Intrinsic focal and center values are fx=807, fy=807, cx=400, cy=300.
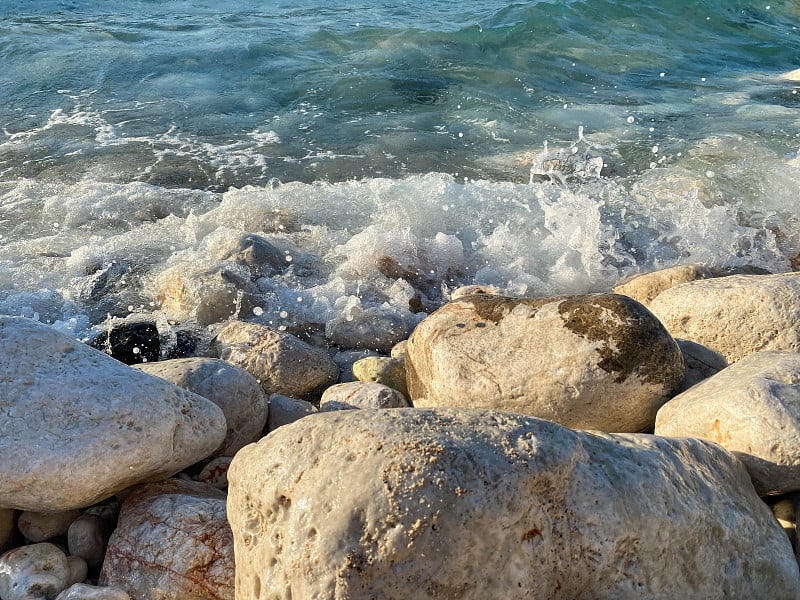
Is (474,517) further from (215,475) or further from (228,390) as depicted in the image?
(228,390)

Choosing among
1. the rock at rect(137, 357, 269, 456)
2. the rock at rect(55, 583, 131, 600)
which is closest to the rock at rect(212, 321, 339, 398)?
the rock at rect(137, 357, 269, 456)

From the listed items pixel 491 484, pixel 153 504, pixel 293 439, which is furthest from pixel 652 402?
pixel 153 504

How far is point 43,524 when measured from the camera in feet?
9.50

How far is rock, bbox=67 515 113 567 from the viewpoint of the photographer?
2840 millimetres

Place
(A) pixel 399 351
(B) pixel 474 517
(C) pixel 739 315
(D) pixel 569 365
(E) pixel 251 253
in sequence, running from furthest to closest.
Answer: (E) pixel 251 253
(A) pixel 399 351
(C) pixel 739 315
(D) pixel 569 365
(B) pixel 474 517

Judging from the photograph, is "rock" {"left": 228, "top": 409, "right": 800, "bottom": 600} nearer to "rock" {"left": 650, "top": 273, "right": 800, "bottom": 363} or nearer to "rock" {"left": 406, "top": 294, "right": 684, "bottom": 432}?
"rock" {"left": 406, "top": 294, "right": 684, "bottom": 432}

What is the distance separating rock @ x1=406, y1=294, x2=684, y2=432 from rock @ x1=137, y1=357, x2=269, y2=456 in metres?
0.78

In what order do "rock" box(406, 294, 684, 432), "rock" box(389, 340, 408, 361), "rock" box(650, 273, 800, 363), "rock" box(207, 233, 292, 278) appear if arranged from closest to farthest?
1. "rock" box(406, 294, 684, 432)
2. "rock" box(650, 273, 800, 363)
3. "rock" box(389, 340, 408, 361)
4. "rock" box(207, 233, 292, 278)

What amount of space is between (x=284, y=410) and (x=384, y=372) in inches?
26.8

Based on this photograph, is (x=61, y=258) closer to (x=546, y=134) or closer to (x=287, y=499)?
(x=287, y=499)

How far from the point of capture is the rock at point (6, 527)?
2861mm

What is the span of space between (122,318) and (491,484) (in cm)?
376

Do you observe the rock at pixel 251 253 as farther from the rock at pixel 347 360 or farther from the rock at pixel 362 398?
the rock at pixel 362 398

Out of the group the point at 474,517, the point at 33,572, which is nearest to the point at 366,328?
the point at 33,572
